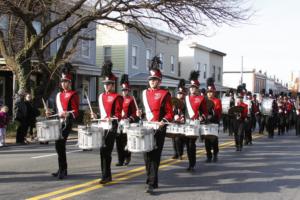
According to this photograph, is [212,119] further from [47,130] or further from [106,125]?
[47,130]

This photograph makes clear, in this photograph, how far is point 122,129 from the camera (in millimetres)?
9477

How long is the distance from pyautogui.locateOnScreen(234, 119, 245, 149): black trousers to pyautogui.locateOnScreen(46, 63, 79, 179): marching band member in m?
7.27

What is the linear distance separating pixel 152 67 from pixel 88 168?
3.24 metres

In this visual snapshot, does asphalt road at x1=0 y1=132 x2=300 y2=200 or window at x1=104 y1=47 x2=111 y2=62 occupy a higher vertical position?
window at x1=104 y1=47 x2=111 y2=62

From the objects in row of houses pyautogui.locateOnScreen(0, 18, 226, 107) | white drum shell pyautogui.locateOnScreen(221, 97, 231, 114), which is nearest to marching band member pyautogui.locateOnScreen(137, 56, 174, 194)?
row of houses pyautogui.locateOnScreen(0, 18, 226, 107)

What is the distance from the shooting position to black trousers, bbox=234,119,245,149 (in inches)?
575

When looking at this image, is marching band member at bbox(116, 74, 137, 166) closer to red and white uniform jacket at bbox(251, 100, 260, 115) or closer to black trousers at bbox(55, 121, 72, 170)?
black trousers at bbox(55, 121, 72, 170)

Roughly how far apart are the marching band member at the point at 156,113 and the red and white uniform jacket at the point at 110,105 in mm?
624

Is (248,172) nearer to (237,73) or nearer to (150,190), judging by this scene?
(150,190)

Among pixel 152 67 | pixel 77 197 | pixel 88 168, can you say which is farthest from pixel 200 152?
pixel 77 197

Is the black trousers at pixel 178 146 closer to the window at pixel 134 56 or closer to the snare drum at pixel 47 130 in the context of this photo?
the snare drum at pixel 47 130

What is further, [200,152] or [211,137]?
[200,152]

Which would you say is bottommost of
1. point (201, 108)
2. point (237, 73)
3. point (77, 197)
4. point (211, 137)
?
point (77, 197)

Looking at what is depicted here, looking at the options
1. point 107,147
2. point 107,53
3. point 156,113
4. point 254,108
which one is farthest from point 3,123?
point 107,53
